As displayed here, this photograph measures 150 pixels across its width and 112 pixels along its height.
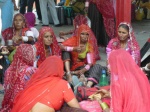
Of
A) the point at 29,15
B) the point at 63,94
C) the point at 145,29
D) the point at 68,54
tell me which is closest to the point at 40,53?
the point at 68,54

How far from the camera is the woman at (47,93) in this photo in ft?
10.9

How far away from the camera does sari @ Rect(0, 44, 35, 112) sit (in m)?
4.00

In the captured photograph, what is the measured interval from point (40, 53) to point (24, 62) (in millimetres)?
637

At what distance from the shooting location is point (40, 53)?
187 inches

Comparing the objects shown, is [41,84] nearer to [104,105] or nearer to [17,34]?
[104,105]

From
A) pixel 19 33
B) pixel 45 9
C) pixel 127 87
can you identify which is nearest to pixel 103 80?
pixel 19 33

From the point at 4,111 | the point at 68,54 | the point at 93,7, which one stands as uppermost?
A: the point at 93,7

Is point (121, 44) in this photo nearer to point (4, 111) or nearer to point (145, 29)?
point (4, 111)

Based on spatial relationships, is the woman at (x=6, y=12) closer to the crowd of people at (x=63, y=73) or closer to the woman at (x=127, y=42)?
the crowd of people at (x=63, y=73)

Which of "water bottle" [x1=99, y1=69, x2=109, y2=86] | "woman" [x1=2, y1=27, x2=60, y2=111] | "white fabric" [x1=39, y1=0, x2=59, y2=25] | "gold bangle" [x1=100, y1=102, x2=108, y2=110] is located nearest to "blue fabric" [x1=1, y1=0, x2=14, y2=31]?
"woman" [x1=2, y1=27, x2=60, y2=111]

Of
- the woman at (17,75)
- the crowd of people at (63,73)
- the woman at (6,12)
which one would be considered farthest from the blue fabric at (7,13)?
the woman at (17,75)

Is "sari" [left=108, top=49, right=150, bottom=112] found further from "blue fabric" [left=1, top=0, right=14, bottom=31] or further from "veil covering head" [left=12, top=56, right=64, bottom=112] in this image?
"blue fabric" [left=1, top=0, right=14, bottom=31]

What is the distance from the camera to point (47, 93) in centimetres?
334

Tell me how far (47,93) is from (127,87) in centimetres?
74
